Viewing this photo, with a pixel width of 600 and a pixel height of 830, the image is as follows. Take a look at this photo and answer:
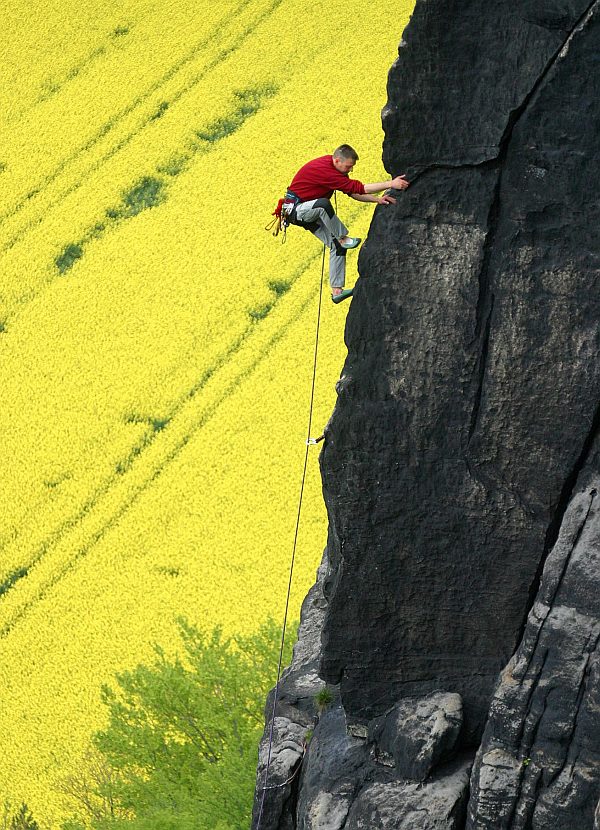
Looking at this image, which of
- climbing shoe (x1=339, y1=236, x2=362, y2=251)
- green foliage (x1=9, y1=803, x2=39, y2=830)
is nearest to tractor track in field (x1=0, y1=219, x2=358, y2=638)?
green foliage (x1=9, y1=803, x2=39, y2=830)

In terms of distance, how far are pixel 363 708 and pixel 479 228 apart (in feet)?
18.7

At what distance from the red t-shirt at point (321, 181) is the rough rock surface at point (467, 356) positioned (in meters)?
1.53

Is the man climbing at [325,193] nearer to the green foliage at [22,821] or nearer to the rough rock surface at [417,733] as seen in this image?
the rough rock surface at [417,733]

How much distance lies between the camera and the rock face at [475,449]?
1166 cm

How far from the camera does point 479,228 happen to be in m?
12.1

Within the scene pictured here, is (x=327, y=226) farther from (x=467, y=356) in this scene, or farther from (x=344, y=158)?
(x=467, y=356)

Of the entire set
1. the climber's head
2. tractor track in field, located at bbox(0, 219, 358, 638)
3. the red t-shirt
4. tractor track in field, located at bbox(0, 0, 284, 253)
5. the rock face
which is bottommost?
the rock face

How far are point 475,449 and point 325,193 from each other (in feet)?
13.1

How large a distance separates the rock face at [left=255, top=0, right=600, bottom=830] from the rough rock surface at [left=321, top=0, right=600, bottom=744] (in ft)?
0.07

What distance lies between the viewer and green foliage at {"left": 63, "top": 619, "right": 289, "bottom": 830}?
23453 mm

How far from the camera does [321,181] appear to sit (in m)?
14.2

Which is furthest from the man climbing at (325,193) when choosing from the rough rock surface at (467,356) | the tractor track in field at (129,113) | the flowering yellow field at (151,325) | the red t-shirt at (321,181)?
the tractor track in field at (129,113)

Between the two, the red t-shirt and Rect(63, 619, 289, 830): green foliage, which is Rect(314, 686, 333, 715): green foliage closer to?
the red t-shirt

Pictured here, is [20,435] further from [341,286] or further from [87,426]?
[341,286]
